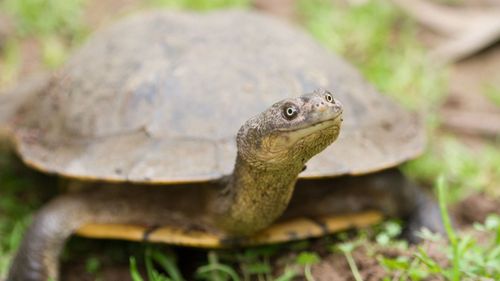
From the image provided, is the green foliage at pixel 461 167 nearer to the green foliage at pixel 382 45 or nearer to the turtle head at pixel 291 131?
the green foliage at pixel 382 45

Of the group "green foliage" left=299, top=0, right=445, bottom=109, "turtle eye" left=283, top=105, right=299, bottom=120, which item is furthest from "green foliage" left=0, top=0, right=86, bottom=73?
"turtle eye" left=283, top=105, right=299, bottom=120

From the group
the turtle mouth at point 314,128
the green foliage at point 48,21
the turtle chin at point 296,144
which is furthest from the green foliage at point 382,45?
the turtle mouth at point 314,128

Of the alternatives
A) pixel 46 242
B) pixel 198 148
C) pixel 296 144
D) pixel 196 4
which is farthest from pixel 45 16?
pixel 296 144

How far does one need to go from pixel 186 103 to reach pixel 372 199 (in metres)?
1.15

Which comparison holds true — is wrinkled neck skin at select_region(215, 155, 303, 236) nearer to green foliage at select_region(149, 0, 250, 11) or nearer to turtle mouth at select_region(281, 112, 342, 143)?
turtle mouth at select_region(281, 112, 342, 143)

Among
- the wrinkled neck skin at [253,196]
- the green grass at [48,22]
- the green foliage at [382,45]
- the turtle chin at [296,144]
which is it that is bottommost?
the green grass at [48,22]

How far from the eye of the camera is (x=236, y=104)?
3.29m

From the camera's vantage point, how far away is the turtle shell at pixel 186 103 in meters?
3.16

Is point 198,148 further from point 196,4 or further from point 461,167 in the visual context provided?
point 196,4

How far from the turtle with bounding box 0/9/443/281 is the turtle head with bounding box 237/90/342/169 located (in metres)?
0.16

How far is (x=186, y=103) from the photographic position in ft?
10.9

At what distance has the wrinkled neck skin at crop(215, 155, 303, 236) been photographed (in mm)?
2660

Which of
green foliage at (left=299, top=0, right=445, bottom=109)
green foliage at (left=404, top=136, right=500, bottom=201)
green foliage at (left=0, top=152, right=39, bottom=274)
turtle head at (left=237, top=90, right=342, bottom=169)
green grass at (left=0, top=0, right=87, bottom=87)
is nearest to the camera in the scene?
turtle head at (left=237, top=90, right=342, bottom=169)

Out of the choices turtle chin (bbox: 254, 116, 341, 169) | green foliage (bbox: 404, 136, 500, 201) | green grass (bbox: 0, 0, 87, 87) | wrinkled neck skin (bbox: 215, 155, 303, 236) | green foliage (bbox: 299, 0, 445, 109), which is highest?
turtle chin (bbox: 254, 116, 341, 169)
